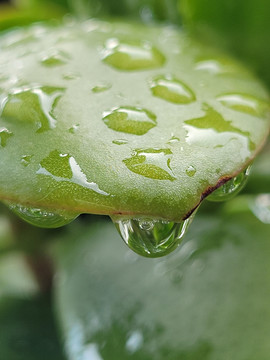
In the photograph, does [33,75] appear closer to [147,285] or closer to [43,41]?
[43,41]

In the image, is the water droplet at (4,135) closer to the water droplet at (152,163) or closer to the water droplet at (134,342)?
the water droplet at (152,163)

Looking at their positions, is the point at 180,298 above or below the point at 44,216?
below

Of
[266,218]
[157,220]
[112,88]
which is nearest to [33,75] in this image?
[112,88]

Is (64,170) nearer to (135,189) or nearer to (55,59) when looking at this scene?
(135,189)

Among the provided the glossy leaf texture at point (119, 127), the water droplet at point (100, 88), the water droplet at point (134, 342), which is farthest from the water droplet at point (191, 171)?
the water droplet at point (134, 342)

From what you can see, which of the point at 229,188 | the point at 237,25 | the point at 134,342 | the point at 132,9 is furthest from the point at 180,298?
the point at 132,9
